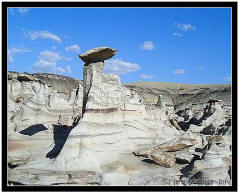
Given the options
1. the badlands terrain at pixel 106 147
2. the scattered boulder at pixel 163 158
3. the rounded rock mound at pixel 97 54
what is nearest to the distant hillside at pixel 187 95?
the badlands terrain at pixel 106 147

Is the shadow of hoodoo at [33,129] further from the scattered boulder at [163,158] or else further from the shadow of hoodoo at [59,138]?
the scattered boulder at [163,158]

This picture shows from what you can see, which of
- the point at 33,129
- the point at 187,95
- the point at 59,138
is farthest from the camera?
the point at 187,95

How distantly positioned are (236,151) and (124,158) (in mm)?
3380

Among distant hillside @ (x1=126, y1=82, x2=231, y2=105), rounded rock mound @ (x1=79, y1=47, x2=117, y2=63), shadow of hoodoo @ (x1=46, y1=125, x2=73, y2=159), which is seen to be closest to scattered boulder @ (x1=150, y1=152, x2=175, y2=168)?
shadow of hoodoo @ (x1=46, y1=125, x2=73, y2=159)

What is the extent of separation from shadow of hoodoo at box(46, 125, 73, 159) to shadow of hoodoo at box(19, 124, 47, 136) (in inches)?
27.8

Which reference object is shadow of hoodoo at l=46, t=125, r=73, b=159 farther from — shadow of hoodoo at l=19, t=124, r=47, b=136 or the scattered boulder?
the scattered boulder

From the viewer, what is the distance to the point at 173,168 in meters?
9.95

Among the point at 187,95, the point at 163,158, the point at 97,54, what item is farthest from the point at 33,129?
the point at 187,95

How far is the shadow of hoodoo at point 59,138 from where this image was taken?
11424 mm

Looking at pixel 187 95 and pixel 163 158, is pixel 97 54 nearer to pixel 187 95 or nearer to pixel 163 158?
pixel 163 158

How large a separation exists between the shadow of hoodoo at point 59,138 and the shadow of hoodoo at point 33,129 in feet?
2.32

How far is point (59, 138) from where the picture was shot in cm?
1353

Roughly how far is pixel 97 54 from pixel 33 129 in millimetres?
5783

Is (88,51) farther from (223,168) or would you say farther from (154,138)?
(223,168)
